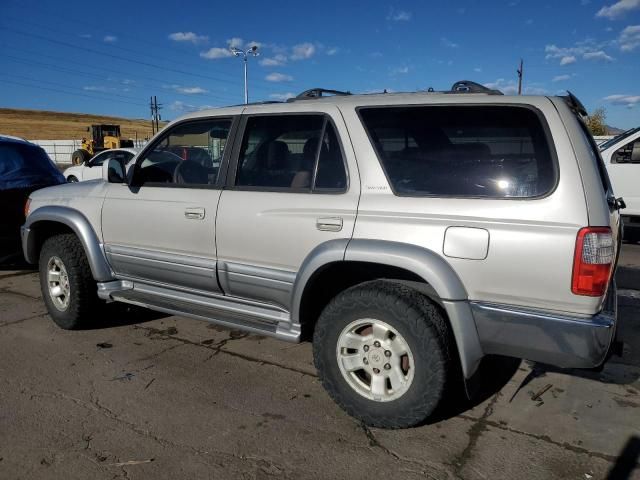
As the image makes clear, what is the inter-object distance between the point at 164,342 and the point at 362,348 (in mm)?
2095

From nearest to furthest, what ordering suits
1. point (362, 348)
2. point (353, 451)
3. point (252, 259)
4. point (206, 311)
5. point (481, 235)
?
point (481, 235) < point (353, 451) < point (362, 348) < point (252, 259) < point (206, 311)

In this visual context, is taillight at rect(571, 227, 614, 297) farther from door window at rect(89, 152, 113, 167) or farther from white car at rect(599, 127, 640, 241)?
door window at rect(89, 152, 113, 167)

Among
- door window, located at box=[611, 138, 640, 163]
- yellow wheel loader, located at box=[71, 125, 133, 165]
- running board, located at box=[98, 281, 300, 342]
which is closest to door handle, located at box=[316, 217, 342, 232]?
running board, located at box=[98, 281, 300, 342]

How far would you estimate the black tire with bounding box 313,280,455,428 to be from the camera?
8.87 ft

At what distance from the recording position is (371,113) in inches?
122

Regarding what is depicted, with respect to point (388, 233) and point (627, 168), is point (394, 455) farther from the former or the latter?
point (627, 168)

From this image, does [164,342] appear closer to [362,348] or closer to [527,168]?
[362,348]

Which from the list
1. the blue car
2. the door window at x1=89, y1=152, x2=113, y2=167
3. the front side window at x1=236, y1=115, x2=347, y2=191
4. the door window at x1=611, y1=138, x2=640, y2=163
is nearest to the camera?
the front side window at x1=236, y1=115, x2=347, y2=191

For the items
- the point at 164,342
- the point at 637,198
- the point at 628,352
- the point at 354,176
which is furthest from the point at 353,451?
the point at 637,198

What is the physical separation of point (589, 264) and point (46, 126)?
293 feet

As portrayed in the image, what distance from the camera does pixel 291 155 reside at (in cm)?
343

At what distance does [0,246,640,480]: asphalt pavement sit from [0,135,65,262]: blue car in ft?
8.83

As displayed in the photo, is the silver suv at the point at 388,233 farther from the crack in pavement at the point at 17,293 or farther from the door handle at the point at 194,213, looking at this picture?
the crack in pavement at the point at 17,293

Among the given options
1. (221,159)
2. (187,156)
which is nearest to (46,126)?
(187,156)
